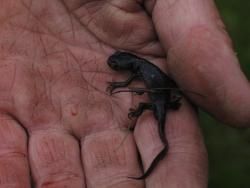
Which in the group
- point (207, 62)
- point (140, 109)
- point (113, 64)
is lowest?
point (140, 109)

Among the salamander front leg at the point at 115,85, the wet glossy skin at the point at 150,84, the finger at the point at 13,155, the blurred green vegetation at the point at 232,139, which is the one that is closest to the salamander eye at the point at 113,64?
the wet glossy skin at the point at 150,84

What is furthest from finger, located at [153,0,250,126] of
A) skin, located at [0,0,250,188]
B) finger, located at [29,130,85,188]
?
finger, located at [29,130,85,188]

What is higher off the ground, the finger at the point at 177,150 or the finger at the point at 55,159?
the finger at the point at 177,150

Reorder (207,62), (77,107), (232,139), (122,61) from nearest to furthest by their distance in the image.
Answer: (207,62)
(77,107)
(122,61)
(232,139)

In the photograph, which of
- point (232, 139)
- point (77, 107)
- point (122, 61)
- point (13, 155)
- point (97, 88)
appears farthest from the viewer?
point (232, 139)

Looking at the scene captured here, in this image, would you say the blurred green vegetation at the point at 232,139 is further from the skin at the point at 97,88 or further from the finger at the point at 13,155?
the finger at the point at 13,155

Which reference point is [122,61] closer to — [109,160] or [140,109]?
[140,109]

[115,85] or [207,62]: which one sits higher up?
[207,62]

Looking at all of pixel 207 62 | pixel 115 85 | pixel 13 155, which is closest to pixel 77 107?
pixel 115 85
